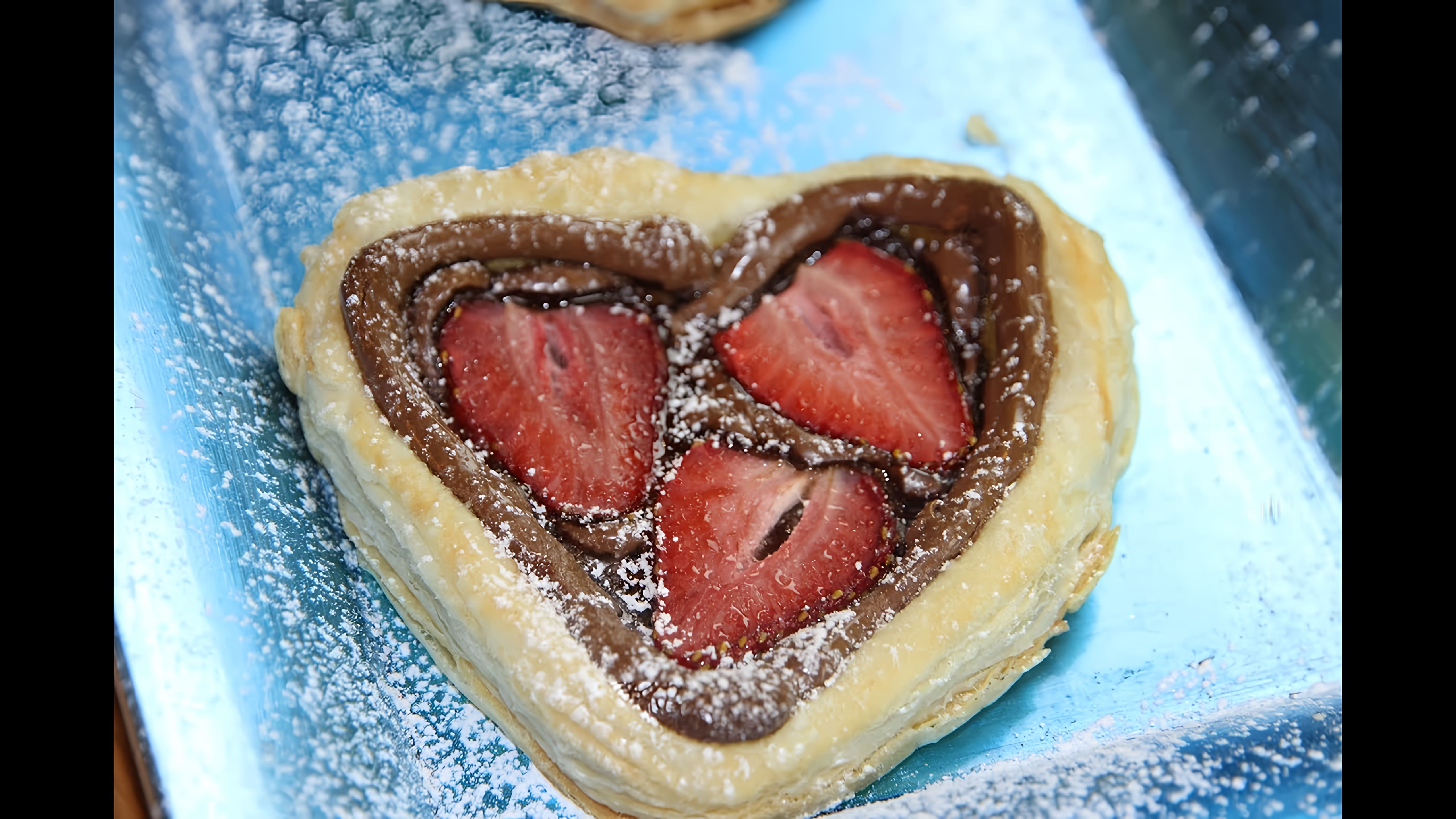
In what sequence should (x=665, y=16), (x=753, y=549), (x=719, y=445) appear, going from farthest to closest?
(x=665, y=16) → (x=719, y=445) → (x=753, y=549)

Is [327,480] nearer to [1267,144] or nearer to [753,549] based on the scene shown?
[753,549]

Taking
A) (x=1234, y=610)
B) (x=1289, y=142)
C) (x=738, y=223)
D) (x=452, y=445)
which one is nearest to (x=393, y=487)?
(x=452, y=445)

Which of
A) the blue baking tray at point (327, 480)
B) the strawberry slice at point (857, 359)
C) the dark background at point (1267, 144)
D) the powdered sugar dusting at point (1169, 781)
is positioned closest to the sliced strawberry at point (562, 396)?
the strawberry slice at point (857, 359)

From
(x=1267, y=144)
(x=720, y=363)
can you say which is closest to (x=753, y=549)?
(x=720, y=363)

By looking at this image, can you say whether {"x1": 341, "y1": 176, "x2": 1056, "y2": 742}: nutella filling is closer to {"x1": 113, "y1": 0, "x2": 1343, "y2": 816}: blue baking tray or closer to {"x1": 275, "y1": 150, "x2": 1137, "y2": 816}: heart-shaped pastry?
{"x1": 275, "y1": 150, "x2": 1137, "y2": 816}: heart-shaped pastry

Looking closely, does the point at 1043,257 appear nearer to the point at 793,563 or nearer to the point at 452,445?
the point at 793,563

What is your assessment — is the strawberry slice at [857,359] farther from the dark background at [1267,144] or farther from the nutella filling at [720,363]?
the dark background at [1267,144]

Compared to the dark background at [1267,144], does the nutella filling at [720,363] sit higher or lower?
lower
